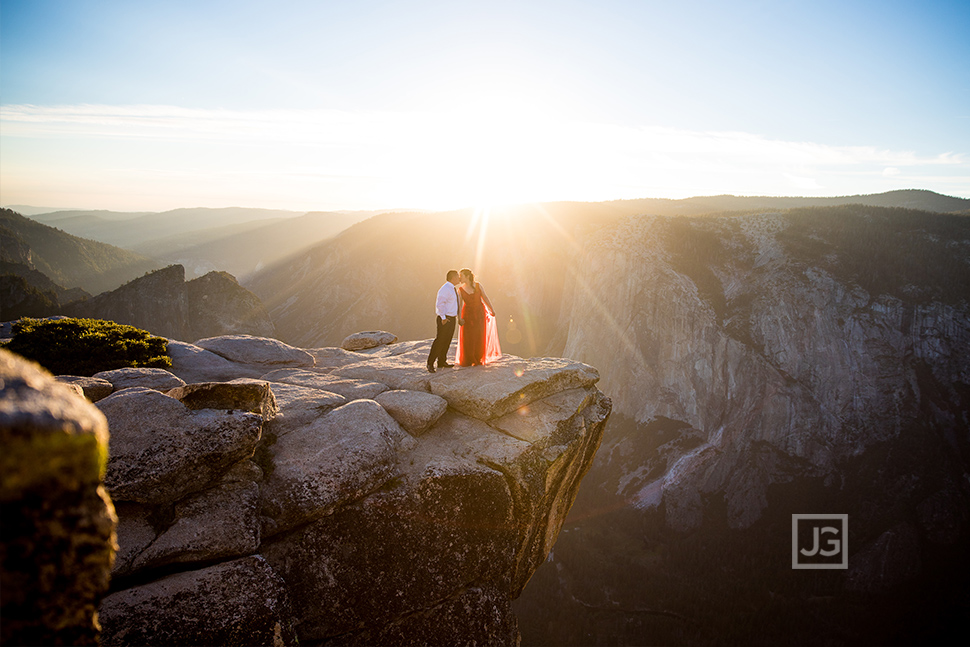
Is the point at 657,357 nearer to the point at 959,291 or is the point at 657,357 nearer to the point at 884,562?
the point at 884,562

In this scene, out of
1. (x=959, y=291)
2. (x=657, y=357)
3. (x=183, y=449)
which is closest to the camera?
(x=183, y=449)

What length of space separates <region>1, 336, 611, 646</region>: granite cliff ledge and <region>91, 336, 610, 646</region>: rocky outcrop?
0.08ft

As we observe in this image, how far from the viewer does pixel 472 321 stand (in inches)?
456

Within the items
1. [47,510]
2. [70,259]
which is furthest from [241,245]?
[47,510]

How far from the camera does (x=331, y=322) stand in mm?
56875

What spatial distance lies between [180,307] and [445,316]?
40135mm

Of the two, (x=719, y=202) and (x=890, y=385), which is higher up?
(x=719, y=202)

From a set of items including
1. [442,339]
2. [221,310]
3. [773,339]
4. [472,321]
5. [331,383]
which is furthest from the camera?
[221,310]

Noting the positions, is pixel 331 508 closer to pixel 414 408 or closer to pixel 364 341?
pixel 414 408

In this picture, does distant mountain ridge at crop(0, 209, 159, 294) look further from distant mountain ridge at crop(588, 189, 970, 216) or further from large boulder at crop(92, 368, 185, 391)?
distant mountain ridge at crop(588, 189, 970, 216)

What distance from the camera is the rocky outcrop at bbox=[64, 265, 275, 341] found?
38.7 m

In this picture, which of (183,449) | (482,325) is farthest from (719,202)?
(183,449)

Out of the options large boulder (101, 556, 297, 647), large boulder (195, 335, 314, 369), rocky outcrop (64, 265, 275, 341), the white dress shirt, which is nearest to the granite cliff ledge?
large boulder (101, 556, 297, 647)

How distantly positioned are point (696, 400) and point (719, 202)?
7204 centimetres
